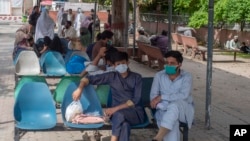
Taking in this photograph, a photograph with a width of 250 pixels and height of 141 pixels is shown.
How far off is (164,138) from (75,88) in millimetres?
1196

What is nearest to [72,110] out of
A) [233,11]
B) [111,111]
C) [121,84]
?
[111,111]

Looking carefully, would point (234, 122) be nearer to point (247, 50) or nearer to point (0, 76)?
point (0, 76)

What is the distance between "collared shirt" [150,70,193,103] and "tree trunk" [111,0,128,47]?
38.3 ft

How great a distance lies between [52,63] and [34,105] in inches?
137

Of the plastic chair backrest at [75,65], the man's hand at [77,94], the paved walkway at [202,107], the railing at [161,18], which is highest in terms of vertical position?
the railing at [161,18]

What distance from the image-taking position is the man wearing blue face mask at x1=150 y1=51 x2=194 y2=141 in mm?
5588

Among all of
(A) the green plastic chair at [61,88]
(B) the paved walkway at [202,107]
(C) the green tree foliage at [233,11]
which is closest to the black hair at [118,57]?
(B) the paved walkway at [202,107]

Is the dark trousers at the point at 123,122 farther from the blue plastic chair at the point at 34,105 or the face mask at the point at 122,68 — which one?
the blue plastic chair at the point at 34,105

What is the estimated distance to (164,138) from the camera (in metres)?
5.62


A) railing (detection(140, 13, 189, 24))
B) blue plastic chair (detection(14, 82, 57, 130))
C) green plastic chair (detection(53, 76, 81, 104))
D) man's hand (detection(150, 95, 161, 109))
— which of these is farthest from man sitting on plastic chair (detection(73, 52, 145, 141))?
railing (detection(140, 13, 189, 24))

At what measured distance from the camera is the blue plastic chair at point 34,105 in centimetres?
578

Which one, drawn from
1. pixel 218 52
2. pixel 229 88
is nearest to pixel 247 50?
pixel 218 52

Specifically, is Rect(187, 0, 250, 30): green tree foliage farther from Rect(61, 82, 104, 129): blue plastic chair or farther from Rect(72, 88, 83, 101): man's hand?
Rect(72, 88, 83, 101): man's hand

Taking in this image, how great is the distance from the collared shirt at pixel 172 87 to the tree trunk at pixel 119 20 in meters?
11.7
